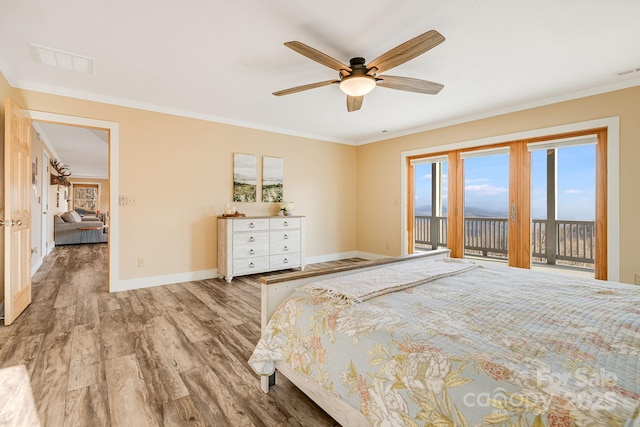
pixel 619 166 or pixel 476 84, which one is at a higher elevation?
pixel 476 84

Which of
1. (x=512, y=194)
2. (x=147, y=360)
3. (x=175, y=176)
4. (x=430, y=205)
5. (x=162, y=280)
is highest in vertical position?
(x=175, y=176)

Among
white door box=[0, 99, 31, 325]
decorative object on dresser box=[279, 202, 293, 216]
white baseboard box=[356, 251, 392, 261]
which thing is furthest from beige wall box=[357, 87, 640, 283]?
white door box=[0, 99, 31, 325]

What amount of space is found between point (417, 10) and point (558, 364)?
227cm

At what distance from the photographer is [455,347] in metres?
1.06

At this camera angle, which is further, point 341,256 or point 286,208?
point 341,256

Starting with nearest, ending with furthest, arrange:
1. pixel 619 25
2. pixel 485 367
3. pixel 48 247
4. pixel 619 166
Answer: pixel 485 367, pixel 619 25, pixel 619 166, pixel 48 247

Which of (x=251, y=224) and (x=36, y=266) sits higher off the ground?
(x=251, y=224)

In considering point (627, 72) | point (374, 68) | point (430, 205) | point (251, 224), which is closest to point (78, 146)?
point (251, 224)

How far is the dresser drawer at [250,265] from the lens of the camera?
445 centimetres

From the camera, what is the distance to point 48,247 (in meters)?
6.84

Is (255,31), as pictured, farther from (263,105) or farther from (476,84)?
(476,84)

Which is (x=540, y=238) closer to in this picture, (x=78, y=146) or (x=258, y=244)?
(x=258, y=244)

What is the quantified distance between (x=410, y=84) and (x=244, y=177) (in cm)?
312

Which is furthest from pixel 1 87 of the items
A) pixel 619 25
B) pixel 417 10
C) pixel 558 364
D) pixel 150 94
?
pixel 619 25
